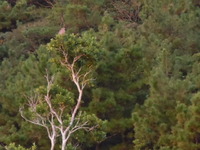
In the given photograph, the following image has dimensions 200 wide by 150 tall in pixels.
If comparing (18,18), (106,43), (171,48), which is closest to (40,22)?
Result: (18,18)

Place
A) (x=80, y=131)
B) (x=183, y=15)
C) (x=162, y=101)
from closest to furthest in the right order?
(x=80, y=131) → (x=162, y=101) → (x=183, y=15)

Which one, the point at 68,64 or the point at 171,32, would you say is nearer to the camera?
the point at 68,64

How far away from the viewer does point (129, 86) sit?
12.7 m

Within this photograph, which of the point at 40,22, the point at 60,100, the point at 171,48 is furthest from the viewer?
the point at 40,22

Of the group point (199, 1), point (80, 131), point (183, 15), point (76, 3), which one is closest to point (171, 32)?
point (183, 15)

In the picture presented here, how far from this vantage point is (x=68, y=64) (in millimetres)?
8430

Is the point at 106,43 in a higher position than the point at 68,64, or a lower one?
lower

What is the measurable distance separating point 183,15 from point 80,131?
31.2 ft

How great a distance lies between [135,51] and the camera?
12.5m

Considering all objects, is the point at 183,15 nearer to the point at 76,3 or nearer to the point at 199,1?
the point at 199,1

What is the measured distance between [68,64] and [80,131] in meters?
1.52

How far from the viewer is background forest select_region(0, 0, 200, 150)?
30.2ft

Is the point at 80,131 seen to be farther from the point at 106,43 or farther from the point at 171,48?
the point at 171,48

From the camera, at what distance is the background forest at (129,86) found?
9.21 metres
